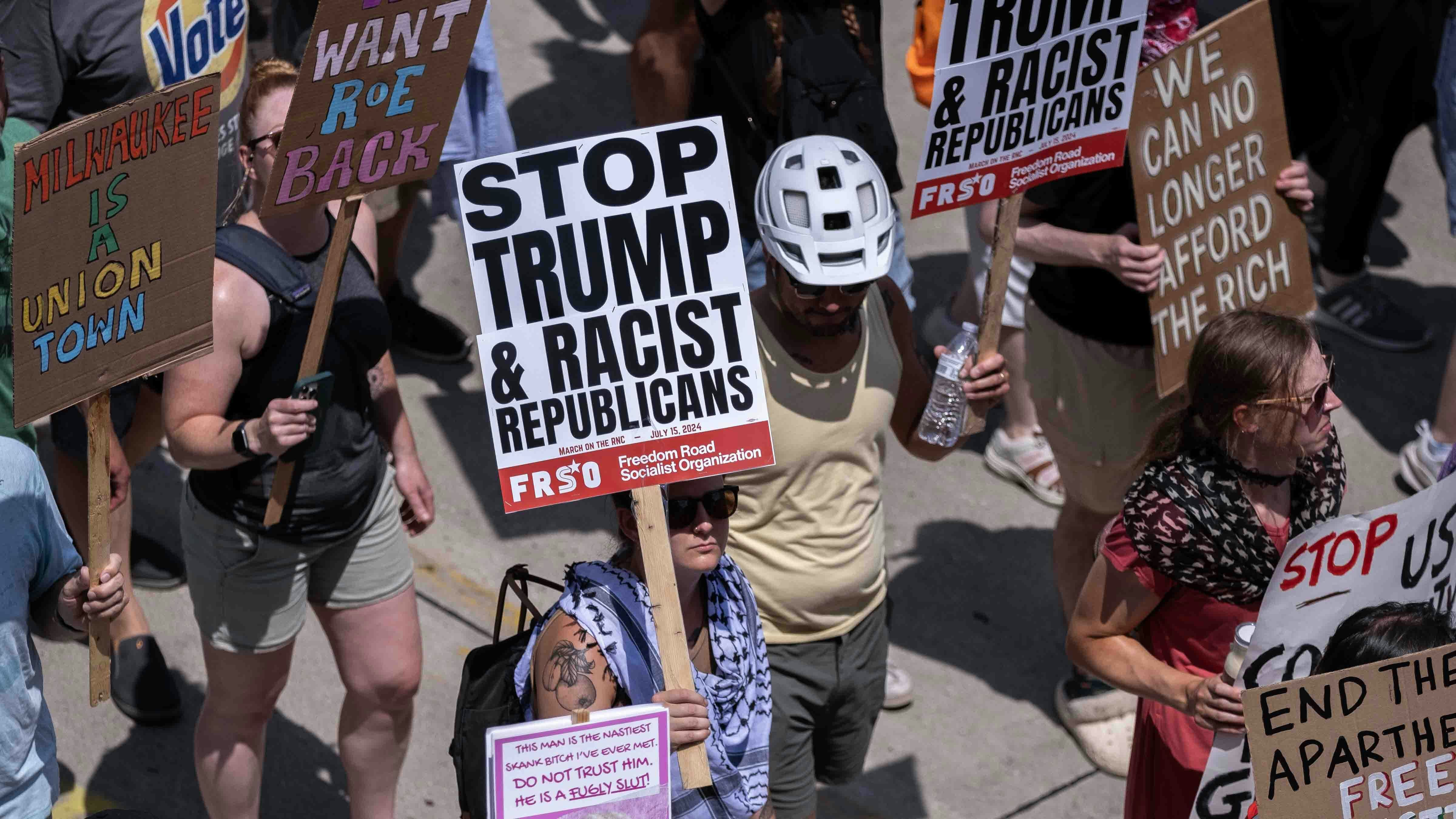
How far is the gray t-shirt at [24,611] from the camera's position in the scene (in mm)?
2805

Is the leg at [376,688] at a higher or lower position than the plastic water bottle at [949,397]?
lower

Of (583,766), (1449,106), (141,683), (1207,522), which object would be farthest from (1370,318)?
(583,766)

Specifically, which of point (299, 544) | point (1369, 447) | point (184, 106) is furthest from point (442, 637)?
point (1369, 447)

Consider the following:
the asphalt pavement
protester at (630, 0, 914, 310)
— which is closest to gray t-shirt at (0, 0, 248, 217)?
protester at (630, 0, 914, 310)

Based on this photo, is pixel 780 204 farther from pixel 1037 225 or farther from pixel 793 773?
pixel 793 773

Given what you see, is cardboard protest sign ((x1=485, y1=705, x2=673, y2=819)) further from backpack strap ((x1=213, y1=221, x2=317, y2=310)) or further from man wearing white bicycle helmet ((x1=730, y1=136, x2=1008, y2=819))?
backpack strap ((x1=213, y1=221, x2=317, y2=310))

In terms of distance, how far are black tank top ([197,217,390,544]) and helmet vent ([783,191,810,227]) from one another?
0.95m

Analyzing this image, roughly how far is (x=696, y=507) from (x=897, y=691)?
80.6 inches

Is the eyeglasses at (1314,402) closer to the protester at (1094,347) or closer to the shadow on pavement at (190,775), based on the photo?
the protester at (1094,347)

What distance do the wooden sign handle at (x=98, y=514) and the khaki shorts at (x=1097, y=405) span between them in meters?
2.53

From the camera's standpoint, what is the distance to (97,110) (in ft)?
14.5

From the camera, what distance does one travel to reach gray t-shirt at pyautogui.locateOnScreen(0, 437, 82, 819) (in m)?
2.80

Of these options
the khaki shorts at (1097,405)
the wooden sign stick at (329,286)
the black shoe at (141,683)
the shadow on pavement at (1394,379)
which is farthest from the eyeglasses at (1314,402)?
the shadow on pavement at (1394,379)

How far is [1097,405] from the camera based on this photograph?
4.44 meters
